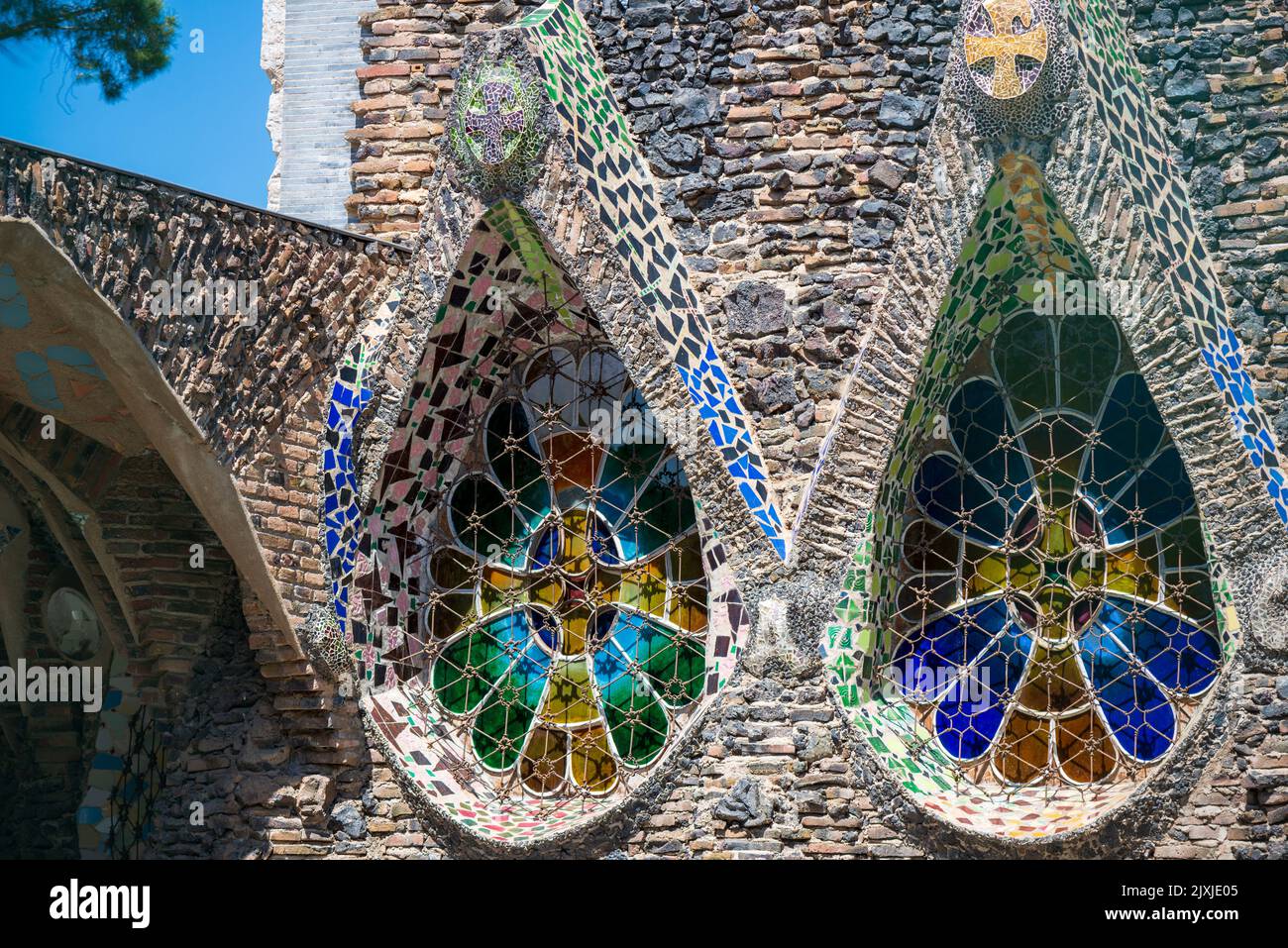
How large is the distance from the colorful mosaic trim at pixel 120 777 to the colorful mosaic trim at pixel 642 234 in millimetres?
2510

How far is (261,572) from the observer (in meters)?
6.94

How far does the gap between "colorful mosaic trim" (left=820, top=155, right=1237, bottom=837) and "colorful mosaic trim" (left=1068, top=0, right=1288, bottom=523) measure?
294 millimetres

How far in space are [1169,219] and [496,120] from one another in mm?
2399

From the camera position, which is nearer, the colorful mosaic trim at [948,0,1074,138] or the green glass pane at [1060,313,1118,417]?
the colorful mosaic trim at [948,0,1074,138]

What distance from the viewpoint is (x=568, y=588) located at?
7.39 m

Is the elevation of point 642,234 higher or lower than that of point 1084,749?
higher

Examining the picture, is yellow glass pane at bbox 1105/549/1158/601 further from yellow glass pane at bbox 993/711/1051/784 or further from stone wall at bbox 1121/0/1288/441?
stone wall at bbox 1121/0/1288/441

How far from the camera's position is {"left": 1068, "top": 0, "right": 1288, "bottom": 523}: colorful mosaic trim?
6559 mm

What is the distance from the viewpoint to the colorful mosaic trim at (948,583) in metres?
6.70

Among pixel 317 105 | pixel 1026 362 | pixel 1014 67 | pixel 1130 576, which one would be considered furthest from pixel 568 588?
pixel 1014 67

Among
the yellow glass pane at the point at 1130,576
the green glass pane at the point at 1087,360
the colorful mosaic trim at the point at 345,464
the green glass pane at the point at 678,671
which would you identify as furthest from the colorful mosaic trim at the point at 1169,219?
the colorful mosaic trim at the point at 345,464

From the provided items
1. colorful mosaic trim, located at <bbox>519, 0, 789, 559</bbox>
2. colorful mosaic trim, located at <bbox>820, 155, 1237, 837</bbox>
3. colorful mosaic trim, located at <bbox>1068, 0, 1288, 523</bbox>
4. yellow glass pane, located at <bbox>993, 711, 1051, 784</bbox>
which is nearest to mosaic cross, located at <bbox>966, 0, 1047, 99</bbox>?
colorful mosaic trim, located at <bbox>1068, 0, 1288, 523</bbox>

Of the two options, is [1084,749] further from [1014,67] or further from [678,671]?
[1014,67]

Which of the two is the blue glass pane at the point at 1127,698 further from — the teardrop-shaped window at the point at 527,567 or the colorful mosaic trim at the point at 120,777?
the colorful mosaic trim at the point at 120,777
